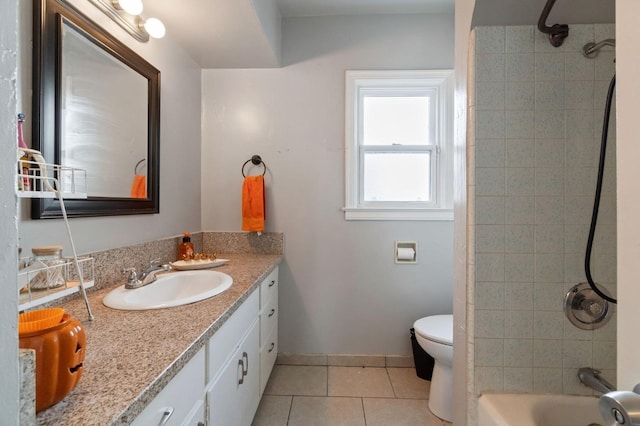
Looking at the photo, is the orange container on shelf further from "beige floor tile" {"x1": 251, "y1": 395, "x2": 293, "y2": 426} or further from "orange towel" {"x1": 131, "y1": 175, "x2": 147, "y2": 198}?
"beige floor tile" {"x1": 251, "y1": 395, "x2": 293, "y2": 426}

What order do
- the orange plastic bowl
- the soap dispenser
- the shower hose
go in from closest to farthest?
the orange plastic bowl < the shower hose < the soap dispenser

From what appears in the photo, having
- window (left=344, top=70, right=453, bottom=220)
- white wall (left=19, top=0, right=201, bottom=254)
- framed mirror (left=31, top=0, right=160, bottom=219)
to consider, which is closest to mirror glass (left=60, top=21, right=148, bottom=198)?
framed mirror (left=31, top=0, right=160, bottom=219)

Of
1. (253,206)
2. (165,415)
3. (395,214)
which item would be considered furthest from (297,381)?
(165,415)

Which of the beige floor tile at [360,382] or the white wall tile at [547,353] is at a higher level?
the white wall tile at [547,353]

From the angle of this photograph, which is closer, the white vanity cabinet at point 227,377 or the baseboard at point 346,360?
the white vanity cabinet at point 227,377

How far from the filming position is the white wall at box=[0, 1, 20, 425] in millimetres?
294

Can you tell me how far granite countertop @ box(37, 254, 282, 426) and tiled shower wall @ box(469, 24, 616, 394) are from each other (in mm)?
909

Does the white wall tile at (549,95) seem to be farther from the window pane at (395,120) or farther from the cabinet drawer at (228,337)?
the cabinet drawer at (228,337)

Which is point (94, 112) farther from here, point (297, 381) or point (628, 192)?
point (297, 381)

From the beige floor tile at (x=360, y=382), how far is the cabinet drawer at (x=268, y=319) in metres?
0.54

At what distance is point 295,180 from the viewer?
2127mm

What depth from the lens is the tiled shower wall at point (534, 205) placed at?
3.23 ft

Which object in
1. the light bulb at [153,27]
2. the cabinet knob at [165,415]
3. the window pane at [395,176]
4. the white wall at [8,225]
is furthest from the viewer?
the window pane at [395,176]

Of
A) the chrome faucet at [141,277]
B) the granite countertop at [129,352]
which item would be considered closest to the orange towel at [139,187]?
the chrome faucet at [141,277]
